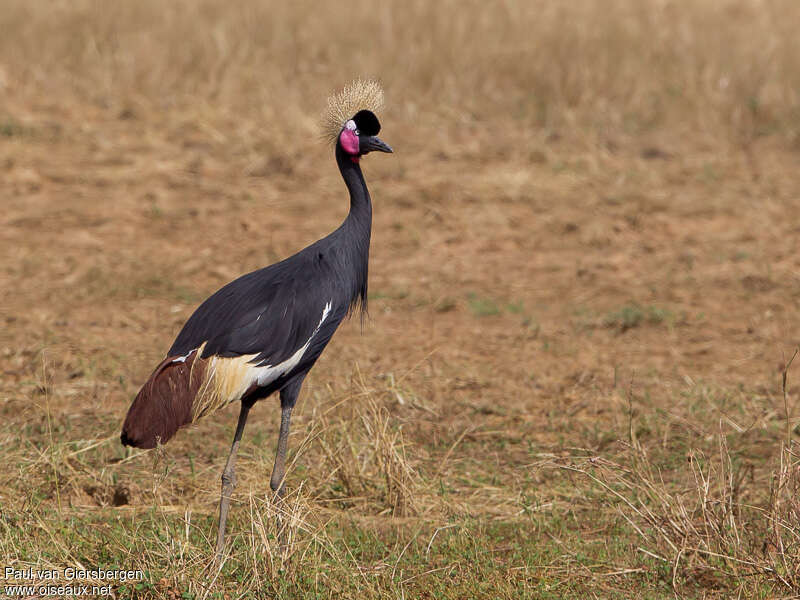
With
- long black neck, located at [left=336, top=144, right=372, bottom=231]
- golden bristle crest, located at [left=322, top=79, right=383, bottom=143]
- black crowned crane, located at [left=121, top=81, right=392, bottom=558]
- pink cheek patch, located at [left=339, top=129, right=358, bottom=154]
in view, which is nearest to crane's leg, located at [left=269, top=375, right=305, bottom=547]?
black crowned crane, located at [left=121, top=81, right=392, bottom=558]

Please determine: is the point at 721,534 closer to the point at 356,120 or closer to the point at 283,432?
the point at 283,432

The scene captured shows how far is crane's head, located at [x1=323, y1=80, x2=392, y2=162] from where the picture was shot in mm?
4738

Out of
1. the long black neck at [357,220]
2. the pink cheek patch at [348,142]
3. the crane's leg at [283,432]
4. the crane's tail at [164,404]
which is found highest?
the pink cheek patch at [348,142]

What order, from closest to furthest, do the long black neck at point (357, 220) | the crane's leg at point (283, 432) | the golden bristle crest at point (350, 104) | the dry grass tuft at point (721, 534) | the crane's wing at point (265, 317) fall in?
1. the dry grass tuft at point (721, 534)
2. the crane's wing at point (265, 317)
3. the crane's leg at point (283, 432)
4. the long black neck at point (357, 220)
5. the golden bristle crest at point (350, 104)

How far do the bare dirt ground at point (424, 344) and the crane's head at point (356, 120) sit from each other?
42.1 inches

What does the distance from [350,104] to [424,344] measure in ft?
8.27

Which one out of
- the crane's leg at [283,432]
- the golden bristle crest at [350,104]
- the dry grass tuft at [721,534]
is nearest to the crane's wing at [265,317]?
the crane's leg at [283,432]

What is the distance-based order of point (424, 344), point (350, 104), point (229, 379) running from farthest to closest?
point (424, 344) → point (350, 104) → point (229, 379)

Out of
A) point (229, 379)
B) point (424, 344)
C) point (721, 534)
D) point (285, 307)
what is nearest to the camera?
point (721, 534)

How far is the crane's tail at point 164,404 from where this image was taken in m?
4.16

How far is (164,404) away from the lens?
4211mm

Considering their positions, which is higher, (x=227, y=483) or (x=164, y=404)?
(x=164, y=404)

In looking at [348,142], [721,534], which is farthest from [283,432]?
[721,534]

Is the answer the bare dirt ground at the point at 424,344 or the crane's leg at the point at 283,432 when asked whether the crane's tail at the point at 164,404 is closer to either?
the bare dirt ground at the point at 424,344
